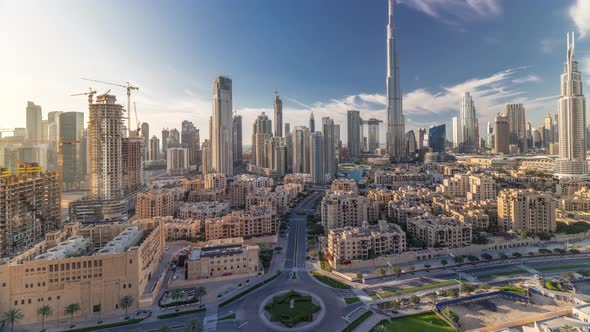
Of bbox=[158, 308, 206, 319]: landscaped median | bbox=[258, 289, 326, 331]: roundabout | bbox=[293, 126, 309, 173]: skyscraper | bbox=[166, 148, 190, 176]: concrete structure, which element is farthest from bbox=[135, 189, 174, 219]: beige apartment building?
bbox=[166, 148, 190, 176]: concrete structure

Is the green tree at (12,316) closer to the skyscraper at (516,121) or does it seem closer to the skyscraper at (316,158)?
the skyscraper at (316,158)

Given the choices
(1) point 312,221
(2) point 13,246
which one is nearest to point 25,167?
(2) point 13,246

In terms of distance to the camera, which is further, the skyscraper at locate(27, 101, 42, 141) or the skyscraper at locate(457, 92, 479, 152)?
the skyscraper at locate(457, 92, 479, 152)

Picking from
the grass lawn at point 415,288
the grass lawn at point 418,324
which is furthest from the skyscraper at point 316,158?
the grass lawn at point 418,324

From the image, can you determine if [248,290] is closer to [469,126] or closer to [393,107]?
[393,107]

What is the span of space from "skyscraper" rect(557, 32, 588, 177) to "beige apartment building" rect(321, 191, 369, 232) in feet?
210

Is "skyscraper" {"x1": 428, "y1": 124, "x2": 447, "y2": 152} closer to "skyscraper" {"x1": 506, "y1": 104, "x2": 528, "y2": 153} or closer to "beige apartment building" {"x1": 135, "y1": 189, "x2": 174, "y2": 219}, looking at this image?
"skyscraper" {"x1": 506, "y1": 104, "x2": 528, "y2": 153}

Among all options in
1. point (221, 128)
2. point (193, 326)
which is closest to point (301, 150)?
point (221, 128)

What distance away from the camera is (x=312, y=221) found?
47562 mm

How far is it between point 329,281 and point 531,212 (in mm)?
29677

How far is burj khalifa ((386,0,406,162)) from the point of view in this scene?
424 ft

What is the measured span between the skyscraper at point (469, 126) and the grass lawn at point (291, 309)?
6516 inches

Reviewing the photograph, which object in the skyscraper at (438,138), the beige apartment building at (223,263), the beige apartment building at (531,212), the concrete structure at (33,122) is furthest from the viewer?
the skyscraper at (438,138)

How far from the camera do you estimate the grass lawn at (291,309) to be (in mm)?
21089
